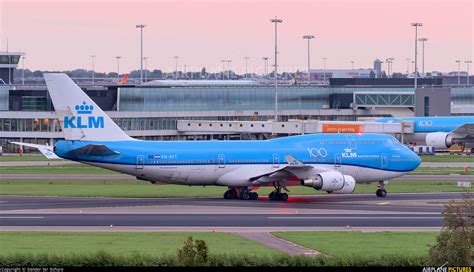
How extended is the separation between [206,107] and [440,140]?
38.2 m

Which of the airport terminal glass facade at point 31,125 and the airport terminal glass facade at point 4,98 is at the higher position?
the airport terminal glass facade at point 4,98

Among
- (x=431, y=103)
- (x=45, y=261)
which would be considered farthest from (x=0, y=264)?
(x=431, y=103)

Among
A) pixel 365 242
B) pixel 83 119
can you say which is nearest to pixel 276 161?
pixel 83 119

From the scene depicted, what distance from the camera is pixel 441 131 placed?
125625 mm

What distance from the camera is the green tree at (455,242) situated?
31.1 metres

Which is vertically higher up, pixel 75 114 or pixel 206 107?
pixel 206 107

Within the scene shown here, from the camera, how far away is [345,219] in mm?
53781

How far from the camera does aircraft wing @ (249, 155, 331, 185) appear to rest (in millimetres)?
64625

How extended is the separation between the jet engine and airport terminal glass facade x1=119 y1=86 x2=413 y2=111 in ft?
246

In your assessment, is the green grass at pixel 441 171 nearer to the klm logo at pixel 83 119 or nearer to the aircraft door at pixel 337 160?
the aircraft door at pixel 337 160

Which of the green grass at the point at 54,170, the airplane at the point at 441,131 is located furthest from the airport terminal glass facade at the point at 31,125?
the airplane at the point at 441,131

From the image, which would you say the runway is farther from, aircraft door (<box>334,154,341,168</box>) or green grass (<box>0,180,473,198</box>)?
green grass (<box>0,180,473,198</box>)

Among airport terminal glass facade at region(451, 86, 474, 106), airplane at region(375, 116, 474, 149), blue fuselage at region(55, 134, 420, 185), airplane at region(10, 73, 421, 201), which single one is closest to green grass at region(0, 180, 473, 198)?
airplane at region(10, 73, 421, 201)

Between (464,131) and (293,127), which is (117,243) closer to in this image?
(293,127)
